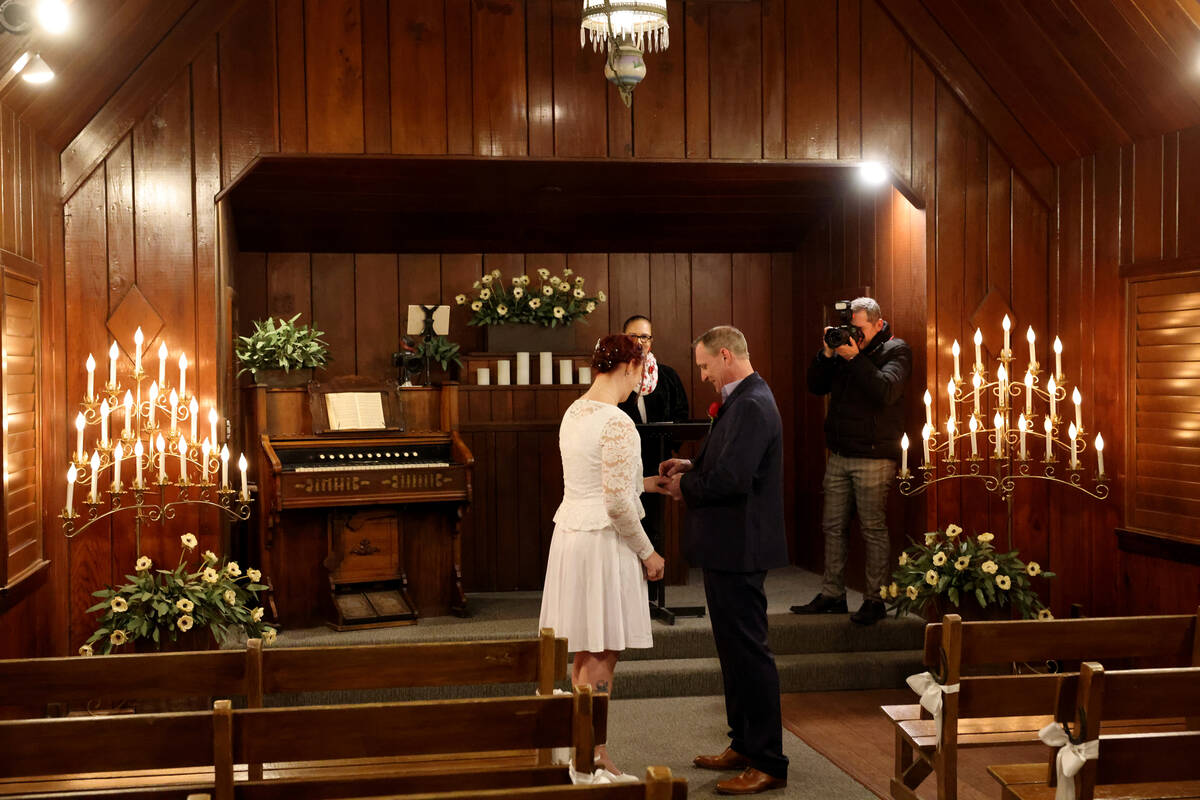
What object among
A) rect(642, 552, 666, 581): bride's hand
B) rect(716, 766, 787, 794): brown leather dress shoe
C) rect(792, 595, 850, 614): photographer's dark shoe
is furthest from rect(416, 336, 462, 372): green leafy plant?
rect(716, 766, 787, 794): brown leather dress shoe

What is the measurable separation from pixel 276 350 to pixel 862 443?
3.15m

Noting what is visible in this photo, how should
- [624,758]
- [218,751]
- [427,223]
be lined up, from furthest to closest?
[427,223]
[624,758]
[218,751]

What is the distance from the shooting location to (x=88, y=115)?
5.16 m

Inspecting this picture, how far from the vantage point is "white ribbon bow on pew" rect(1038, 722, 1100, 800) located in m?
2.53

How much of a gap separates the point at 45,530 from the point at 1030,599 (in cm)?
446

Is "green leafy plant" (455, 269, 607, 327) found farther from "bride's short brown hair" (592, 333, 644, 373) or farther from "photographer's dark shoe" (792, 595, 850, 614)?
"bride's short brown hair" (592, 333, 644, 373)

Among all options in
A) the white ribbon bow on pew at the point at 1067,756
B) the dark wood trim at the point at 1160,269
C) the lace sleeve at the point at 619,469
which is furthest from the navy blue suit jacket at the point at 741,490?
the dark wood trim at the point at 1160,269

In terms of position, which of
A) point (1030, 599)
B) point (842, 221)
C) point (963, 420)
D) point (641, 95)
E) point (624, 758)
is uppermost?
point (641, 95)

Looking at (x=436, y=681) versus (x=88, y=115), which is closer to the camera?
(x=436, y=681)

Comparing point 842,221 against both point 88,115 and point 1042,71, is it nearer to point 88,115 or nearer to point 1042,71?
point 1042,71

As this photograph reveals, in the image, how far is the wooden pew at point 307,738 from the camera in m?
2.24

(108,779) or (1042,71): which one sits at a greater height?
(1042,71)

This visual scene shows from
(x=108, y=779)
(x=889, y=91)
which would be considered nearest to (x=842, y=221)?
(x=889, y=91)

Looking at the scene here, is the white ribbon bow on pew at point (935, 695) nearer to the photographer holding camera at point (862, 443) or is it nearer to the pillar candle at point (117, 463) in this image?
the photographer holding camera at point (862, 443)
